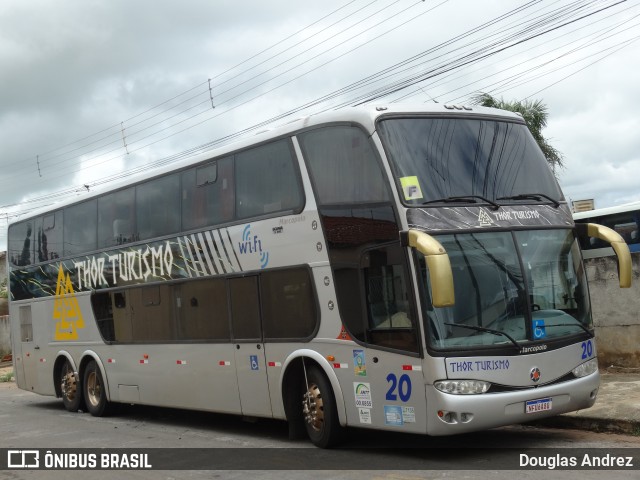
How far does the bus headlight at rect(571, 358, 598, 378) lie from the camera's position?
9477mm

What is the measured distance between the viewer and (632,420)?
9.89 m

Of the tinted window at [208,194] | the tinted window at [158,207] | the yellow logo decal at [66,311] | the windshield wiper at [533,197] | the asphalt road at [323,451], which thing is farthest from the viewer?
the yellow logo decal at [66,311]

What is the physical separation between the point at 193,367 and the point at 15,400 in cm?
1000

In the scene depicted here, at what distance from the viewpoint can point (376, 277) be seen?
31.0 ft

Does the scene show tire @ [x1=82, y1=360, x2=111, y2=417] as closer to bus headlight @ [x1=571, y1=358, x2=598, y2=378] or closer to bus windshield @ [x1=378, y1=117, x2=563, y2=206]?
bus windshield @ [x1=378, y1=117, x2=563, y2=206]

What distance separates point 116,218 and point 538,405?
8856 millimetres

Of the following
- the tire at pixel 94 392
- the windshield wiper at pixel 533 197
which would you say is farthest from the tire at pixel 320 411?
the tire at pixel 94 392

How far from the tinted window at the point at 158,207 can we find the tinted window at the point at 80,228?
1.90 metres

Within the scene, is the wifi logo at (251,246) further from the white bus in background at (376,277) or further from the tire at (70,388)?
the tire at (70,388)

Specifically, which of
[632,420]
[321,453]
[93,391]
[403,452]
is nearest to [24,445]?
[93,391]

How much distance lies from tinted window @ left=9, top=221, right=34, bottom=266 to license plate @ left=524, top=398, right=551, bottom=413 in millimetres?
12658

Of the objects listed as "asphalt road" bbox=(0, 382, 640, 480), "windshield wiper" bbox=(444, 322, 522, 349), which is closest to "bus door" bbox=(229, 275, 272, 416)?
"asphalt road" bbox=(0, 382, 640, 480)

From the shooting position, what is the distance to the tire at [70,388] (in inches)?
669
